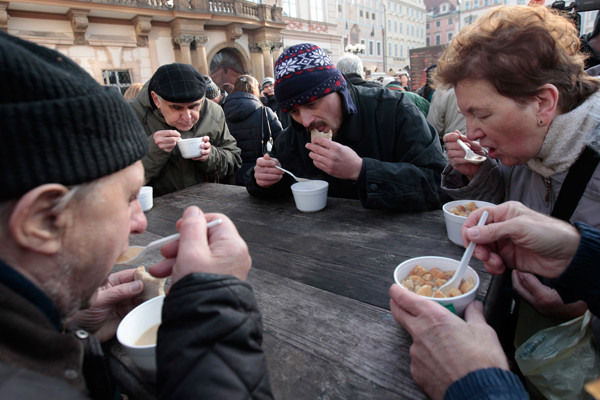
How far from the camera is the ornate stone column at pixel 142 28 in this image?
13.9 m

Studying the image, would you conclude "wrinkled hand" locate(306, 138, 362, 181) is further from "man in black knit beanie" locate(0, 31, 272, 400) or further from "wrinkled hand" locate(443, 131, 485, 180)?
"man in black knit beanie" locate(0, 31, 272, 400)

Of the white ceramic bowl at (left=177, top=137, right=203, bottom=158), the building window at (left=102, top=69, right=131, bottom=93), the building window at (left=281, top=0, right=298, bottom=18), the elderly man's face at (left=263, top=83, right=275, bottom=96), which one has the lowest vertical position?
the white ceramic bowl at (left=177, top=137, right=203, bottom=158)

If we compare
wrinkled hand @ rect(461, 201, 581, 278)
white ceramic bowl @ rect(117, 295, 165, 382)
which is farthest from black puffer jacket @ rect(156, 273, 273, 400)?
wrinkled hand @ rect(461, 201, 581, 278)

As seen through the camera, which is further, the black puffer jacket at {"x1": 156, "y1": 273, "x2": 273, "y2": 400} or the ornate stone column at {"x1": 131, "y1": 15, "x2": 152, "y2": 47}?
the ornate stone column at {"x1": 131, "y1": 15, "x2": 152, "y2": 47}

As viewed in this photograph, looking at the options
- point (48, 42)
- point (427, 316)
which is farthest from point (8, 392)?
point (48, 42)

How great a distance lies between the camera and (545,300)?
140 centimetres

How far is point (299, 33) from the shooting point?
2219cm

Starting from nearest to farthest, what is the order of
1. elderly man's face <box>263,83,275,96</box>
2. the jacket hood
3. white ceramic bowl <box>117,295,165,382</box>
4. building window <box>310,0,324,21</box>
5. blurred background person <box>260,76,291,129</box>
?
white ceramic bowl <box>117,295,165,382</box>
the jacket hood
blurred background person <box>260,76,291,129</box>
elderly man's face <box>263,83,275,96</box>
building window <box>310,0,324,21</box>

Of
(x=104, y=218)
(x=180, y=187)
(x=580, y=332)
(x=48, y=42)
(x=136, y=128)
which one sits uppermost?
(x=48, y=42)

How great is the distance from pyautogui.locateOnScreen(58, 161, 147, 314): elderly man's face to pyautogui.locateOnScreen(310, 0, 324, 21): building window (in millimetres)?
25270

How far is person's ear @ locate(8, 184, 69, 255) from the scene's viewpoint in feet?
1.99

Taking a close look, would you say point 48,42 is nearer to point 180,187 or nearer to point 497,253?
point 180,187

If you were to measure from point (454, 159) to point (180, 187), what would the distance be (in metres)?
2.28

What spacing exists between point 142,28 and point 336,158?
15.5 metres
